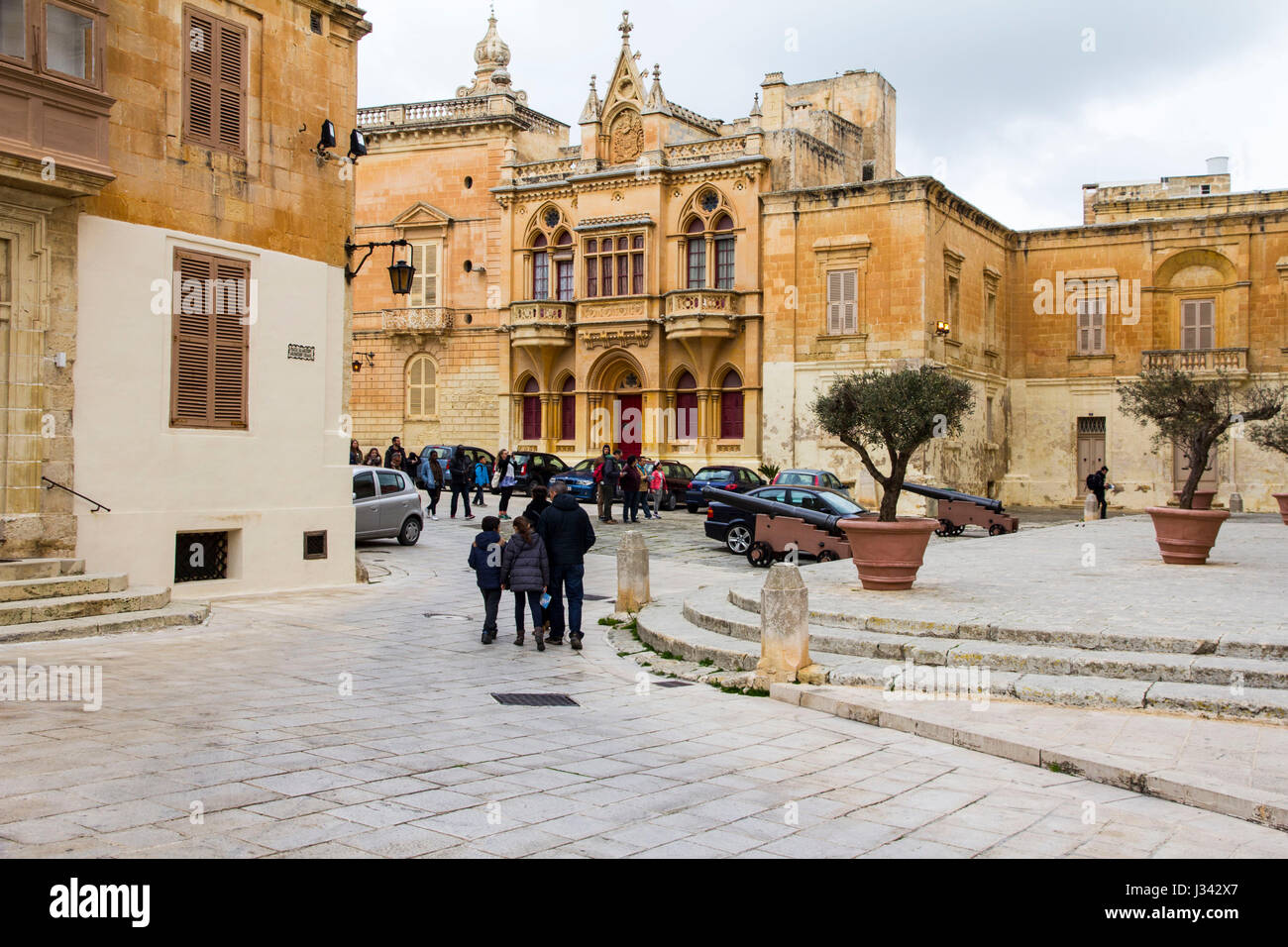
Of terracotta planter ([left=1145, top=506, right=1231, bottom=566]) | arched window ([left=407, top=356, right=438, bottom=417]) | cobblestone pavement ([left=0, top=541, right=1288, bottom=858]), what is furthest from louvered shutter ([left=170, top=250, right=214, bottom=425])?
arched window ([left=407, top=356, right=438, bottom=417])

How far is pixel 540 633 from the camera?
1232cm

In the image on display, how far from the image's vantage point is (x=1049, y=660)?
984cm

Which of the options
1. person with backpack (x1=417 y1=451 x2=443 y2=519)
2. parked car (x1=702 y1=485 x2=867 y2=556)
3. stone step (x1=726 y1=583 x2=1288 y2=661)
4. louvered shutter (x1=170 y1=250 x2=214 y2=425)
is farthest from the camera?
person with backpack (x1=417 y1=451 x2=443 y2=519)

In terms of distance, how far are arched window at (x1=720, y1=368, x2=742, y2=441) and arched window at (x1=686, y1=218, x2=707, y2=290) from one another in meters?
3.21

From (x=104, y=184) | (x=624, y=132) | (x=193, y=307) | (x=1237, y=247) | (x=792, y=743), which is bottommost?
(x=792, y=743)

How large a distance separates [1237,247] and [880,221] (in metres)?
11.9

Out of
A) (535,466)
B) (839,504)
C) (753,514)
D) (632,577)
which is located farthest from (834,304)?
(632,577)

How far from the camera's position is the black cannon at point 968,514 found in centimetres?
2614

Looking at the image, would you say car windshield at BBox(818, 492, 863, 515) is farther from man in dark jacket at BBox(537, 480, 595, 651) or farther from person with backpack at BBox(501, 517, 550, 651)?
person with backpack at BBox(501, 517, 550, 651)

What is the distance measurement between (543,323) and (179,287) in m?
25.3

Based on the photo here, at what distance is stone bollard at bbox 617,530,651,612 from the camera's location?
48.1ft

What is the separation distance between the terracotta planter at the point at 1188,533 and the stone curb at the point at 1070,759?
9.48m
